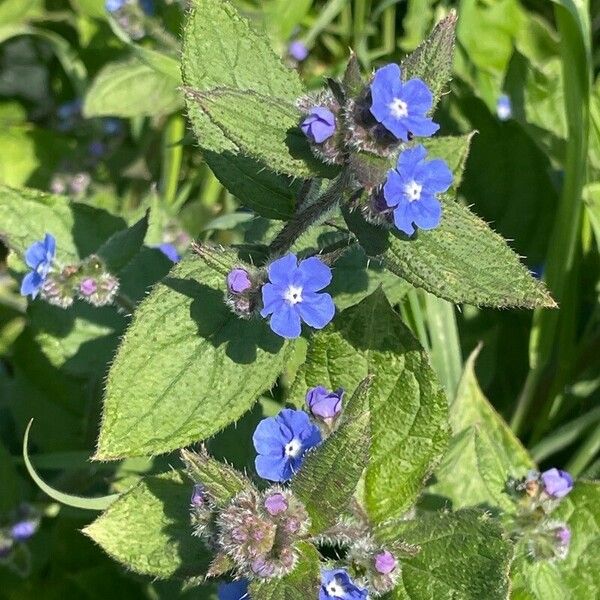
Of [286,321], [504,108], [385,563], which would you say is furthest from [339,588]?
[504,108]

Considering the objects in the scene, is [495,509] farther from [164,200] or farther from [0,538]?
[164,200]

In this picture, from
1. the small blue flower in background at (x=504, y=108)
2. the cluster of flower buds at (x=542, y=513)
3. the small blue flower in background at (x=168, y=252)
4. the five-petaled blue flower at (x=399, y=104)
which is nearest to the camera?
the five-petaled blue flower at (x=399, y=104)

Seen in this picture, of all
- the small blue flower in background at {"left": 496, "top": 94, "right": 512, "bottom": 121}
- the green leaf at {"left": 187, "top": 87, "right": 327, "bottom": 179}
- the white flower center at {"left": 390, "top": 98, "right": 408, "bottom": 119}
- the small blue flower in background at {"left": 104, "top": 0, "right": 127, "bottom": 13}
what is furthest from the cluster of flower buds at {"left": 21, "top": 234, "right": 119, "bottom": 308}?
the small blue flower in background at {"left": 496, "top": 94, "right": 512, "bottom": 121}

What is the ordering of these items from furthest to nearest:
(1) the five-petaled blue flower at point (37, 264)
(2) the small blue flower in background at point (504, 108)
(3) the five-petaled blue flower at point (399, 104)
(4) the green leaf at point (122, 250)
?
1. (2) the small blue flower in background at point (504, 108)
2. (4) the green leaf at point (122, 250)
3. (1) the five-petaled blue flower at point (37, 264)
4. (3) the five-petaled blue flower at point (399, 104)

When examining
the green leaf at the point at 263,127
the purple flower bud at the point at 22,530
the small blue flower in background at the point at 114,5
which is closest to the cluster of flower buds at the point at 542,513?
the green leaf at the point at 263,127

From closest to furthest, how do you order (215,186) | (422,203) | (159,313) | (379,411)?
(422,203)
(159,313)
(379,411)
(215,186)

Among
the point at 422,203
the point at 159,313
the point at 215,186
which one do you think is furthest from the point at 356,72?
the point at 215,186

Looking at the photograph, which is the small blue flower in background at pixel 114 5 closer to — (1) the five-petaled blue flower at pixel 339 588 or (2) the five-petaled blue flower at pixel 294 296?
(2) the five-petaled blue flower at pixel 294 296
